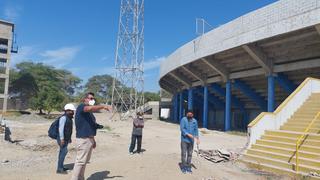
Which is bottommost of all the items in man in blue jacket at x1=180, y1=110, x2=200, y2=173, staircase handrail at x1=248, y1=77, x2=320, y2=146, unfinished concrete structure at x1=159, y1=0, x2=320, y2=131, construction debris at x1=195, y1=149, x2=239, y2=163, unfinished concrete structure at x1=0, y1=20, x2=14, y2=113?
construction debris at x1=195, y1=149, x2=239, y2=163

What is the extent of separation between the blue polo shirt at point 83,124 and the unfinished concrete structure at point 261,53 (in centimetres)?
1187

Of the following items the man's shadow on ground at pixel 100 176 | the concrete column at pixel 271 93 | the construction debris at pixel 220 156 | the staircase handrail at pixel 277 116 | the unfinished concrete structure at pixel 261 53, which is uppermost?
the unfinished concrete structure at pixel 261 53

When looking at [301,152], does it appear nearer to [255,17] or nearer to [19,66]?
[255,17]

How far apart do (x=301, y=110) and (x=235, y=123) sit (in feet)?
70.7

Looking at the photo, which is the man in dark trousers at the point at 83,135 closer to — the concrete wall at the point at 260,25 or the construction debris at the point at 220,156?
the construction debris at the point at 220,156

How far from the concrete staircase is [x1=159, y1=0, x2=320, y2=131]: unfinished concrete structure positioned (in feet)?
17.3

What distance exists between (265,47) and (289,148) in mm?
11207

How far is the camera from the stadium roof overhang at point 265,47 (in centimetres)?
1634

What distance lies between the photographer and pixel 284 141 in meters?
10.5

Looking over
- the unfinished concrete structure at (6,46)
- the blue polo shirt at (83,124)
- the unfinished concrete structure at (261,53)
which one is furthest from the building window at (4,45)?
the blue polo shirt at (83,124)

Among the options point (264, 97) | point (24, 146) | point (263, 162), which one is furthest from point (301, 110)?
point (264, 97)

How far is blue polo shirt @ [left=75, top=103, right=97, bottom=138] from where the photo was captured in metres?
6.64

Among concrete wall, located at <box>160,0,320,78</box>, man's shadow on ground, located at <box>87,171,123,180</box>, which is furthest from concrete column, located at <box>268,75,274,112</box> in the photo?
man's shadow on ground, located at <box>87,171,123,180</box>

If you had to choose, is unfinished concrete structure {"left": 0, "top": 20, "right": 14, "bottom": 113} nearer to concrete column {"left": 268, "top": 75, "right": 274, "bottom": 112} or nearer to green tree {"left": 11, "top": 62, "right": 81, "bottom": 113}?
green tree {"left": 11, "top": 62, "right": 81, "bottom": 113}
